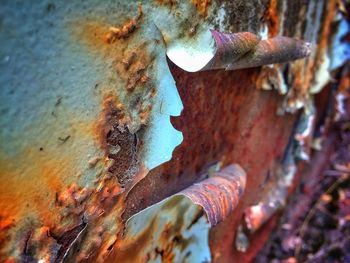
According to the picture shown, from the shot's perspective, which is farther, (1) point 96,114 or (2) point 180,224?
(2) point 180,224

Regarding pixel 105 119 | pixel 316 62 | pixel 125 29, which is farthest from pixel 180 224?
pixel 316 62

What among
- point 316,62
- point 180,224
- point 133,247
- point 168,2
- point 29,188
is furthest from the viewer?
point 316,62

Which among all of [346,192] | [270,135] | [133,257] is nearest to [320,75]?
[270,135]

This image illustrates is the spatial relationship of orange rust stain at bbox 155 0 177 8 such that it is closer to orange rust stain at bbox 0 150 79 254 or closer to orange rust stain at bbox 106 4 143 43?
orange rust stain at bbox 106 4 143 43

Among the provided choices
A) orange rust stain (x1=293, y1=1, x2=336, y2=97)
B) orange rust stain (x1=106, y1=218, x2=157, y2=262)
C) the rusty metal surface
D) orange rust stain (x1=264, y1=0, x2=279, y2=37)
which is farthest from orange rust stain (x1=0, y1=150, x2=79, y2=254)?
orange rust stain (x1=293, y1=1, x2=336, y2=97)

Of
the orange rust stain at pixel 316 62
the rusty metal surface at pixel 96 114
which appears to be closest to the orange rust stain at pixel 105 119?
the rusty metal surface at pixel 96 114

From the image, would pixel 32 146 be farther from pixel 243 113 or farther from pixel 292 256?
pixel 292 256

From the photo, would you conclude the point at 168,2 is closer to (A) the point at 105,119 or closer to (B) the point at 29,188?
(A) the point at 105,119
